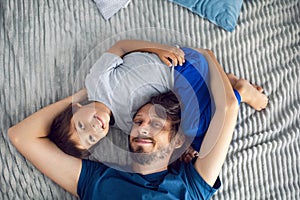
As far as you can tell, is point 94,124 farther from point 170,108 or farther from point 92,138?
point 170,108

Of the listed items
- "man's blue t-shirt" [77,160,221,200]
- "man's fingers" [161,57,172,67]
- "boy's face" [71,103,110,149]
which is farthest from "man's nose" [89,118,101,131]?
"man's fingers" [161,57,172,67]

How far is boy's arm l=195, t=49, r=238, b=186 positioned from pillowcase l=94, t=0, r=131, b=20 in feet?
0.96

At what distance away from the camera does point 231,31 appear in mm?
1181

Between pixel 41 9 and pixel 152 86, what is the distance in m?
0.37

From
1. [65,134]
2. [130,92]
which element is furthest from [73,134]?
[130,92]

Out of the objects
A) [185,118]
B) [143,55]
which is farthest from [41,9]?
[185,118]

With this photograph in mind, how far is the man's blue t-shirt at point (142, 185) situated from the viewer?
3.22 ft

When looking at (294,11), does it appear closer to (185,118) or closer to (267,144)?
(267,144)

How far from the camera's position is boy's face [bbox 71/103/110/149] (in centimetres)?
95

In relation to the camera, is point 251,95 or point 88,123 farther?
point 251,95

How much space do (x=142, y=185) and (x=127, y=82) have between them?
0.75ft

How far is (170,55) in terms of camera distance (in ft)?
3.37

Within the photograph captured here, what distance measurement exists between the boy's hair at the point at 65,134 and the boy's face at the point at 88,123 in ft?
0.06

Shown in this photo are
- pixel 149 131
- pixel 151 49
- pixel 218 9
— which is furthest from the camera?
pixel 218 9
